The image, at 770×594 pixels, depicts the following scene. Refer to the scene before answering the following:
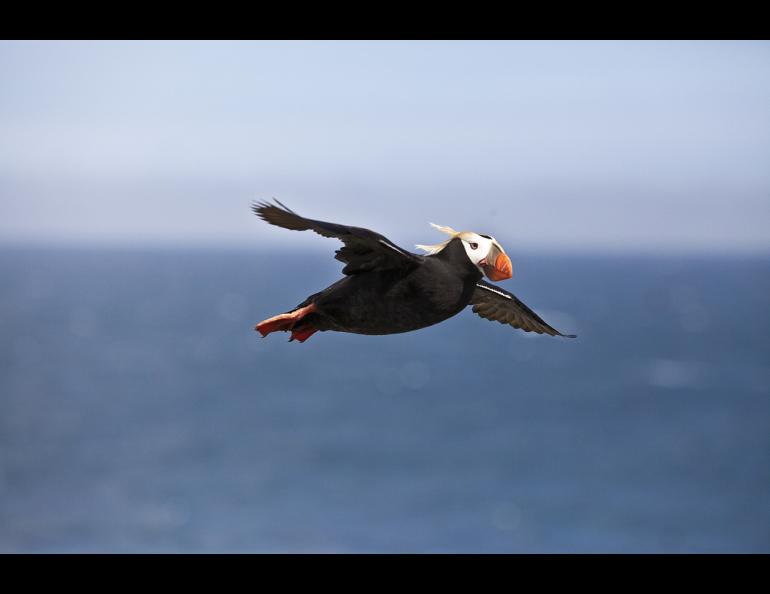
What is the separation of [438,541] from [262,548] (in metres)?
13.0

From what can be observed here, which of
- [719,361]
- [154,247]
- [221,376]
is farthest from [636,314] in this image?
[154,247]

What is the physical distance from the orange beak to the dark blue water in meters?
53.7

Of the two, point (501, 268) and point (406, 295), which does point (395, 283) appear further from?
point (501, 268)

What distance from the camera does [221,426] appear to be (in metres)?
88.3

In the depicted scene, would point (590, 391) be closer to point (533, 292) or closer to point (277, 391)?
point (533, 292)

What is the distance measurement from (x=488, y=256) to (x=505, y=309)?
1495mm

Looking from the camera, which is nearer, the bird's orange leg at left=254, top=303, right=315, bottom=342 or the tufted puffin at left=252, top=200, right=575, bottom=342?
the tufted puffin at left=252, top=200, right=575, bottom=342

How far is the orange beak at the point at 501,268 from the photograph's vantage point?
4902 millimetres

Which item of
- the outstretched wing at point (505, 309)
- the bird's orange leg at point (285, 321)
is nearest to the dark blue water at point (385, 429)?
the outstretched wing at point (505, 309)

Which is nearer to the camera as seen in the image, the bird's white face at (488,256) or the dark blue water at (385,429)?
the bird's white face at (488,256)

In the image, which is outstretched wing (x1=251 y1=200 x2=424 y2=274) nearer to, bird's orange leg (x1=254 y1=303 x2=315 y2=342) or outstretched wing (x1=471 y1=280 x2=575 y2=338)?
bird's orange leg (x1=254 y1=303 x2=315 y2=342)

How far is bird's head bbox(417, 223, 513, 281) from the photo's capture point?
4.91m

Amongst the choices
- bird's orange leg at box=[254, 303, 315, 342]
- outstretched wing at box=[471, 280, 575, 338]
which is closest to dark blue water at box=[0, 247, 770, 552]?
outstretched wing at box=[471, 280, 575, 338]

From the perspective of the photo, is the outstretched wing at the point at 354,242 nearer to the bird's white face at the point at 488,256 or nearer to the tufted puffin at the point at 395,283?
the tufted puffin at the point at 395,283
